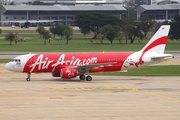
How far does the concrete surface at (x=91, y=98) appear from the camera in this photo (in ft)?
122

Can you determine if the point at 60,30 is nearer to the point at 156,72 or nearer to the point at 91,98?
the point at 156,72

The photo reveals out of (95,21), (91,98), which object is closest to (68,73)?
(91,98)

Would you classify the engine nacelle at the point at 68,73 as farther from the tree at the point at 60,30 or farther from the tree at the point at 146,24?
the tree at the point at 146,24

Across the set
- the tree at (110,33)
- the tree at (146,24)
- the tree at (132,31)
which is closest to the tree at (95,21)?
the tree at (146,24)

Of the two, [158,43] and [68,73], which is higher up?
[158,43]

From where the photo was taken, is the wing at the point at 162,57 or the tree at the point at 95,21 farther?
the tree at the point at 95,21

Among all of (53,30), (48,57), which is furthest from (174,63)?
(53,30)

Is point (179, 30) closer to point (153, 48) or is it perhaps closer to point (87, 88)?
point (153, 48)

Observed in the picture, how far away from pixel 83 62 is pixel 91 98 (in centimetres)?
1573

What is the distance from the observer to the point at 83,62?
199 ft

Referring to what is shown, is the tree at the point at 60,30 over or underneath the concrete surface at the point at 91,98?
over

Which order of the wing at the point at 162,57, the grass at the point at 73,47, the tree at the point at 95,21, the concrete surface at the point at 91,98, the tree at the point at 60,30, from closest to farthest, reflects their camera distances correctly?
the concrete surface at the point at 91,98 < the wing at the point at 162,57 < the grass at the point at 73,47 < the tree at the point at 60,30 < the tree at the point at 95,21

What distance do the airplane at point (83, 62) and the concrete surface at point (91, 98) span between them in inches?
44.2

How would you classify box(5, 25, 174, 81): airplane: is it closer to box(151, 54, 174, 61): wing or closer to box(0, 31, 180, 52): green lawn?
box(151, 54, 174, 61): wing
